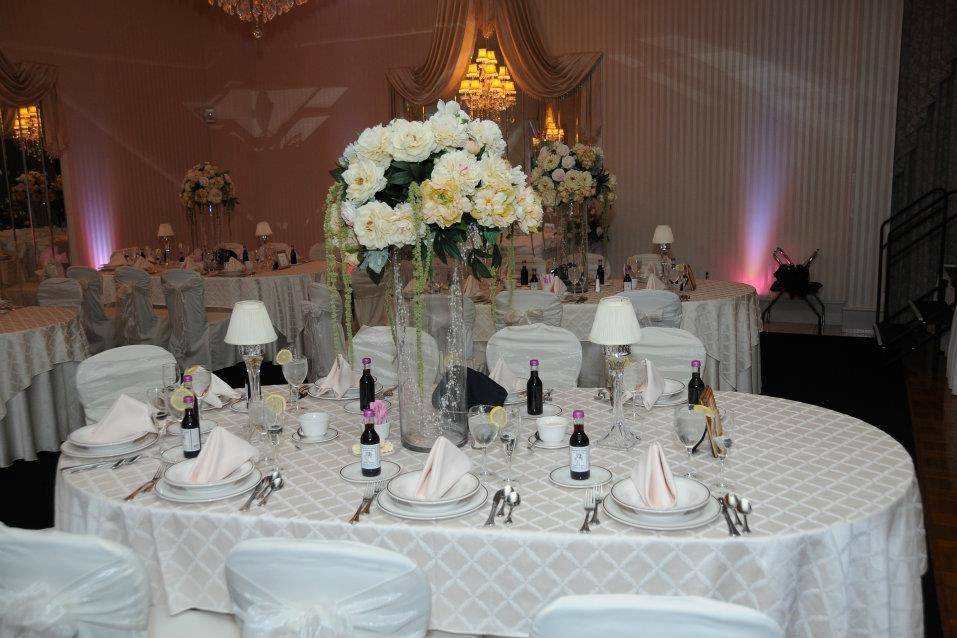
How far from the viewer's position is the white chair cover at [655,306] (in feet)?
16.6

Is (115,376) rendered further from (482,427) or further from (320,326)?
(320,326)

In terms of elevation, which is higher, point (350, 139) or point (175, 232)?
point (350, 139)

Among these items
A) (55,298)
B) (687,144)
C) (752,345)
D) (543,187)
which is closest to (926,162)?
(687,144)

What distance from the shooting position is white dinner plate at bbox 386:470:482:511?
222 centimetres

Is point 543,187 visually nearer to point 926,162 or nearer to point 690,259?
point 690,259

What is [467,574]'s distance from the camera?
2.15 m

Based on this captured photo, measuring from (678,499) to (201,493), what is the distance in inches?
51.1

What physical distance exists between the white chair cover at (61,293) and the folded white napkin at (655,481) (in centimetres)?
552

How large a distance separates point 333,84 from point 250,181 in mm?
1718

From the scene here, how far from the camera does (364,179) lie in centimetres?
250

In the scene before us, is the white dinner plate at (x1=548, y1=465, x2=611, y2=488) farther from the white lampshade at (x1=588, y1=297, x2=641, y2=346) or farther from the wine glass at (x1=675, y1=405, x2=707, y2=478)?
the white lampshade at (x1=588, y1=297, x2=641, y2=346)

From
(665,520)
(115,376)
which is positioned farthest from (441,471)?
(115,376)

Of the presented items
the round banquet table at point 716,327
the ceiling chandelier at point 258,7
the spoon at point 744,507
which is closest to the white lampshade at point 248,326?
the spoon at point 744,507

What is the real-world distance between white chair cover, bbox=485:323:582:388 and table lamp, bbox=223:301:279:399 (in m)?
1.15
